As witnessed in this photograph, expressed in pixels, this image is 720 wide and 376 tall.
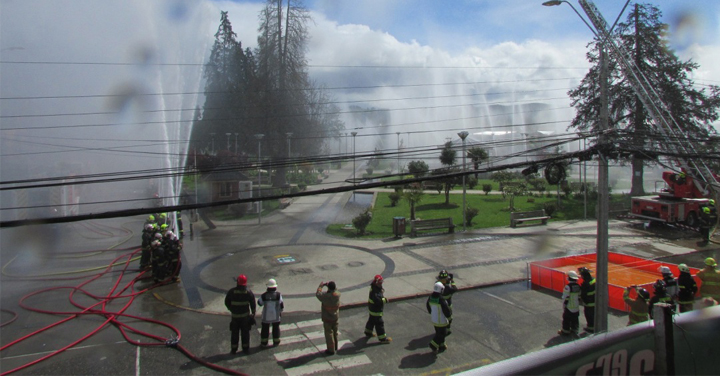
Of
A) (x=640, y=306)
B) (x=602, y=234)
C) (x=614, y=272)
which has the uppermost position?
(x=602, y=234)

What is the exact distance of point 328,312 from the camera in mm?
7836

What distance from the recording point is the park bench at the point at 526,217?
22062 millimetres

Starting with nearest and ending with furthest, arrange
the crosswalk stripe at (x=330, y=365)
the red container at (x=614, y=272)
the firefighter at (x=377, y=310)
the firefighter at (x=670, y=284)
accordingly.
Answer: the crosswalk stripe at (x=330, y=365) < the firefighter at (x=377, y=310) < the firefighter at (x=670, y=284) < the red container at (x=614, y=272)

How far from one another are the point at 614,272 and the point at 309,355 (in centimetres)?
1001

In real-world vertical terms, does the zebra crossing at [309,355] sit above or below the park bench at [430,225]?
below

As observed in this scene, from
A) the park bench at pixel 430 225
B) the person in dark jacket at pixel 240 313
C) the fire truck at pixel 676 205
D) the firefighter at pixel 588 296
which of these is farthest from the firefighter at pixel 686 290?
the fire truck at pixel 676 205

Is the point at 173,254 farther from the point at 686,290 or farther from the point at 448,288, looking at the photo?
the point at 686,290

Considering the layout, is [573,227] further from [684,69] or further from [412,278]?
[684,69]

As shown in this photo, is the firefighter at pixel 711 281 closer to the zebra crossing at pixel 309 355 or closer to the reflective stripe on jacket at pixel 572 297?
the reflective stripe on jacket at pixel 572 297

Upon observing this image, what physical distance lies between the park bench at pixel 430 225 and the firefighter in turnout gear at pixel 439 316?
38.7 feet

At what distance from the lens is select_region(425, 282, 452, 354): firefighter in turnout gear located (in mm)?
7734

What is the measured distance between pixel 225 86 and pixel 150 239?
4106cm

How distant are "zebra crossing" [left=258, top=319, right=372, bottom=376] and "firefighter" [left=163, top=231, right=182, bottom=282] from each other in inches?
214

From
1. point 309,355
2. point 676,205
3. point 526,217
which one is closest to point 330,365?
point 309,355
